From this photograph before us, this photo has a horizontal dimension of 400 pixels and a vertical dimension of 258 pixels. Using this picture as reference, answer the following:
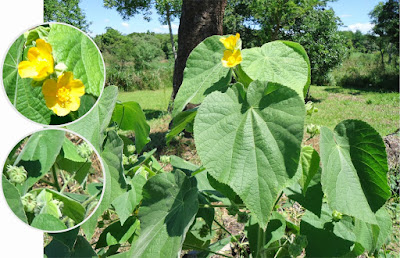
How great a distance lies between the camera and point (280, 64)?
2.80 ft

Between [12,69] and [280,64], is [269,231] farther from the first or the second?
[12,69]

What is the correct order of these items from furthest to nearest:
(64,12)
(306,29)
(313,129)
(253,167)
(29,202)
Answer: (64,12) < (306,29) < (313,129) < (29,202) < (253,167)

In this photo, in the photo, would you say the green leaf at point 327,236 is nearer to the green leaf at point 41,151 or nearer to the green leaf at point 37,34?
the green leaf at point 41,151

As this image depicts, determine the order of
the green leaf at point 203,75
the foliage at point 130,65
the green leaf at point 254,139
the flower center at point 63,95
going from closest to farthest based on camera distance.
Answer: the green leaf at point 254,139 < the flower center at point 63,95 < the green leaf at point 203,75 < the foliage at point 130,65

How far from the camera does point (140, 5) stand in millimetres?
9453

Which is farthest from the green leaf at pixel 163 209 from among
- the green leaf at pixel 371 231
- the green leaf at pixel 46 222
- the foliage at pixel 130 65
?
the foliage at pixel 130 65

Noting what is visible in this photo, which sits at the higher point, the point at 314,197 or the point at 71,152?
the point at 71,152

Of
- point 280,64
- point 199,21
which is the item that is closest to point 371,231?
point 280,64

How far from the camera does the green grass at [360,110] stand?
5391 mm

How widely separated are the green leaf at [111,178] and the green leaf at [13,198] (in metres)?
0.18

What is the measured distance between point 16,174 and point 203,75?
1.76 feet

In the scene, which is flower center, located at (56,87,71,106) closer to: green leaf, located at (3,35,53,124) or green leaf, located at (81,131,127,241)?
green leaf, located at (3,35,53,124)

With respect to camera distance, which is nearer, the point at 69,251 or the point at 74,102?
the point at 74,102

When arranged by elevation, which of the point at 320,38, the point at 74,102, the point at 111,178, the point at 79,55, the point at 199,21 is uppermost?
the point at 320,38
